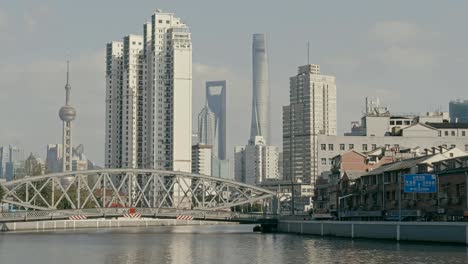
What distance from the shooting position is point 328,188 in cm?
15538

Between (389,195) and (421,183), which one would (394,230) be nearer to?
(421,183)

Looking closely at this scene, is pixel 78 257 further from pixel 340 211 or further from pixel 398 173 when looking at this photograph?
pixel 340 211

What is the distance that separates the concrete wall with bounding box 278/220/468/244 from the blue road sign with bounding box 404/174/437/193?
4.68 meters

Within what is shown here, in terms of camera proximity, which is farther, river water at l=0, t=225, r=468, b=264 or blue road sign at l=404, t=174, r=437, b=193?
blue road sign at l=404, t=174, r=437, b=193

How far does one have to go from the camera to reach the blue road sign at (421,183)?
101 m

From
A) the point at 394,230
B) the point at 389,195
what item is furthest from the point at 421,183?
the point at 389,195

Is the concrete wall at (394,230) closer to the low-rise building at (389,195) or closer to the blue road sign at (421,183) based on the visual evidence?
the blue road sign at (421,183)

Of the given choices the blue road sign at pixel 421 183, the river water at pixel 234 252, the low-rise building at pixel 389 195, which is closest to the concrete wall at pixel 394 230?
the river water at pixel 234 252

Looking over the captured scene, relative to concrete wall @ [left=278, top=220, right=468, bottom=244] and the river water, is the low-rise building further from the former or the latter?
the river water

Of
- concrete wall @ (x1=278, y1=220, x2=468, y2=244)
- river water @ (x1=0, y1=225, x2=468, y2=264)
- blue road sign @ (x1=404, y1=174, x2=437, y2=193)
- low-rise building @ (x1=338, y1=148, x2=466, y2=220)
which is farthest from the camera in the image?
low-rise building @ (x1=338, y1=148, x2=466, y2=220)

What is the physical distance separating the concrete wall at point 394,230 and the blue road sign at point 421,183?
15.4 feet

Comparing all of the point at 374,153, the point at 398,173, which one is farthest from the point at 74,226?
the point at 398,173

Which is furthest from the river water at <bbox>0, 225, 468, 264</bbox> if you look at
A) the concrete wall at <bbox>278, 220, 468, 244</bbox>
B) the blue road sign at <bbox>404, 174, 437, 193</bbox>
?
the blue road sign at <bbox>404, 174, 437, 193</bbox>

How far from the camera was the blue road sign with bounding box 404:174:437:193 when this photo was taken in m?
101
